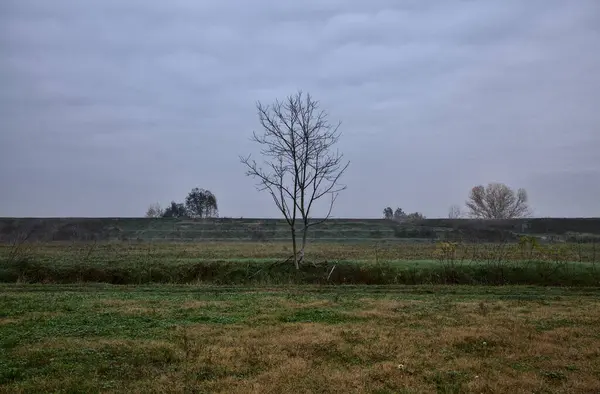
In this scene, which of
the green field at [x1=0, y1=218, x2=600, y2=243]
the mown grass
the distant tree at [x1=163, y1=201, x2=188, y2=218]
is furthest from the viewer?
the distant tree at [x1=163, y1=201, x2=188, y2=218]

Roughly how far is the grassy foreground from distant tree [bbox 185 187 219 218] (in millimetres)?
60099

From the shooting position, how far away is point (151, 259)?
25094 mm

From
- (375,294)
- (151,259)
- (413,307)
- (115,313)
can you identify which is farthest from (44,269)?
(413,307)

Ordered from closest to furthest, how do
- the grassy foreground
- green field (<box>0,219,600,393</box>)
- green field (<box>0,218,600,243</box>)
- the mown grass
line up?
the grassy foreground
green field (<box>0,219,600,393</box>)
the mown grass
green field (<box>0,218,600,243</box>)

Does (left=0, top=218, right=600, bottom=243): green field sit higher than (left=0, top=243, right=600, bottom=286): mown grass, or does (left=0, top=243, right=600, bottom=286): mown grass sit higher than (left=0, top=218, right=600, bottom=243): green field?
(left=0, top=218, right=600, bottom=243): green field

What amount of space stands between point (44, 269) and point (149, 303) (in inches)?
453

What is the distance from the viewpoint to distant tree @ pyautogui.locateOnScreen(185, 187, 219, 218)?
75.2 metres

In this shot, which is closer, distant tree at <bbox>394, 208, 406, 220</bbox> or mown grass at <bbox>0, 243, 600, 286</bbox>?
mown grass at <bbox>0, 243, 600, 286</bbox>

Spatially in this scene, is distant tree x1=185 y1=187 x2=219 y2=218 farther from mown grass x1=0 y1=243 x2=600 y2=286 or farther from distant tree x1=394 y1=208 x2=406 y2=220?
mown grass x1=0 y1=243 x2=600 y2=286

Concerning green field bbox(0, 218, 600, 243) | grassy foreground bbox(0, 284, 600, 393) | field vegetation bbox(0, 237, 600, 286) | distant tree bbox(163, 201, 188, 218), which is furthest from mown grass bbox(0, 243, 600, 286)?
distant tree bbox(163, 201, 188, 218)

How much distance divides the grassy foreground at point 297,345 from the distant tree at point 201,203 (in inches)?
2366

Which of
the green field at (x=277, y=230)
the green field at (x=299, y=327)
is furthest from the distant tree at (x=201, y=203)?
the green field at (x=299, y=327)

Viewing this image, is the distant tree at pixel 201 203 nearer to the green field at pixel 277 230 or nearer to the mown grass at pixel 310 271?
the green field at pixel 277 230

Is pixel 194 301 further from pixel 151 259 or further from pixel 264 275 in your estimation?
pixel 151 259
